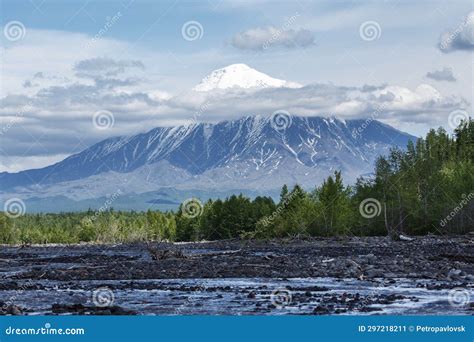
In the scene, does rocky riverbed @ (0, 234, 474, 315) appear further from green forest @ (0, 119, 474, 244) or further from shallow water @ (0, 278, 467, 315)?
green forest @ (0, 119, 474, 244)

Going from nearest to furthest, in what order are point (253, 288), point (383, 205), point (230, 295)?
point (230, 295) < point (253, 288) < point (383, 205)

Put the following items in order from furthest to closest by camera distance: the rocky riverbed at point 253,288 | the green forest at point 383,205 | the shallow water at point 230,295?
the green forest at point 383,205, the rocky riverbed at point 253,288, the shallow water at point 230,295

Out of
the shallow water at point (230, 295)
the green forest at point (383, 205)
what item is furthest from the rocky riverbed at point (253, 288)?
the green forest at point (383, 205)

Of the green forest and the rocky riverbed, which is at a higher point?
the green forest

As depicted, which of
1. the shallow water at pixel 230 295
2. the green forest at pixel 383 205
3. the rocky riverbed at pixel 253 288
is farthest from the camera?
the green forest at pixel 383 205

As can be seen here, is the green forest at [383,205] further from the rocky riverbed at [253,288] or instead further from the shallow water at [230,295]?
the shallow water at [230,295]

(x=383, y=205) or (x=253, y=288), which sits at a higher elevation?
(x=383, y=205)

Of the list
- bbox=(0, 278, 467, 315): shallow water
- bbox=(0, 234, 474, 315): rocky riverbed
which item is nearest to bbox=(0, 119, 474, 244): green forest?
bbox=(0, 234, 474, 315): rocky riverbed

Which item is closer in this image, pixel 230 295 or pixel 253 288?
pixel 230 295

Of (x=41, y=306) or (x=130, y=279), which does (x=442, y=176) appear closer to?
(x=130, y=279)

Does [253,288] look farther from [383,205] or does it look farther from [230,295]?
[383,205]

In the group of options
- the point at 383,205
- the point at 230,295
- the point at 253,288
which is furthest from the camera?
the point at 383,205

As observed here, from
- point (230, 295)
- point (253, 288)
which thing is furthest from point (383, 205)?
point (230, 295)

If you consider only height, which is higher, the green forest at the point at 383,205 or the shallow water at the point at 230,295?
the green forest at the point at 383,205
